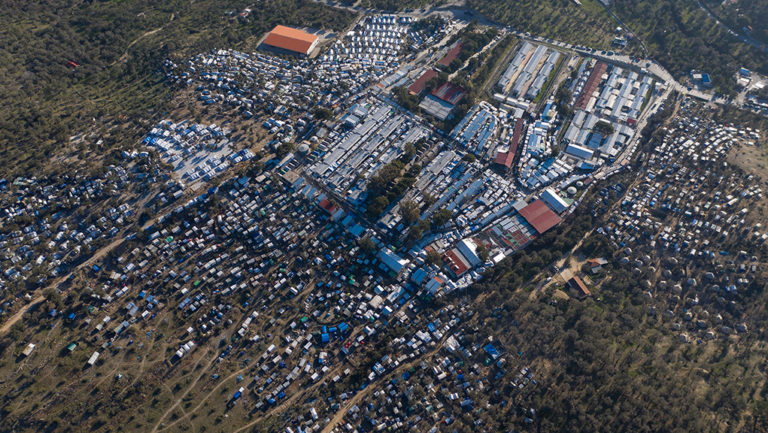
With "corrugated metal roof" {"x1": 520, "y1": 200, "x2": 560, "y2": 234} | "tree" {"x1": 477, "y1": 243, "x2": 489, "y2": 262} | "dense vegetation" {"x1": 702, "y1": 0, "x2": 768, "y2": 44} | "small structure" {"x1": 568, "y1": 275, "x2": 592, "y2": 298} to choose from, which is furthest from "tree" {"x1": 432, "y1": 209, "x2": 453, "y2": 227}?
"dense vegetation" {"x1": 702, "y1": 0, "x2": 768, "y2": 44}

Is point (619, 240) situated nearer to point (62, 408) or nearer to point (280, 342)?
point (280, 342)

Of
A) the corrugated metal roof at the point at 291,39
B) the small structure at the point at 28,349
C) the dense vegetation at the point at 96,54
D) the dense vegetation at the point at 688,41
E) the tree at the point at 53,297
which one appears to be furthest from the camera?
the corrugated metal roof at the point at 291,39

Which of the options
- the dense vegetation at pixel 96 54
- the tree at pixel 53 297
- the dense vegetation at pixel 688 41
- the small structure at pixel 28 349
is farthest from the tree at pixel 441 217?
the dense vegetation at pixel 688 41

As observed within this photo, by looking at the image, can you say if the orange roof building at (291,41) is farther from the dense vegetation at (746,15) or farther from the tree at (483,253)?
the dense vegetation at (746,15)

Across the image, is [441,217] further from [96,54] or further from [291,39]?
[96,54]

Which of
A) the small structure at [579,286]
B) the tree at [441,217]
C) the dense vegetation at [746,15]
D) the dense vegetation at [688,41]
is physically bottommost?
the small structure at [579,286]

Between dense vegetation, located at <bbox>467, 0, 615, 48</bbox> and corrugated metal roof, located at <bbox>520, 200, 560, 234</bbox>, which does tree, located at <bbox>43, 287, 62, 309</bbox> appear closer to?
corrugated metal roof, located at <bbox>520, 200, 560, 234</bbox>

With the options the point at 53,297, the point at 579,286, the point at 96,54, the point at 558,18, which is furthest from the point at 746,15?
the point at 53,297
